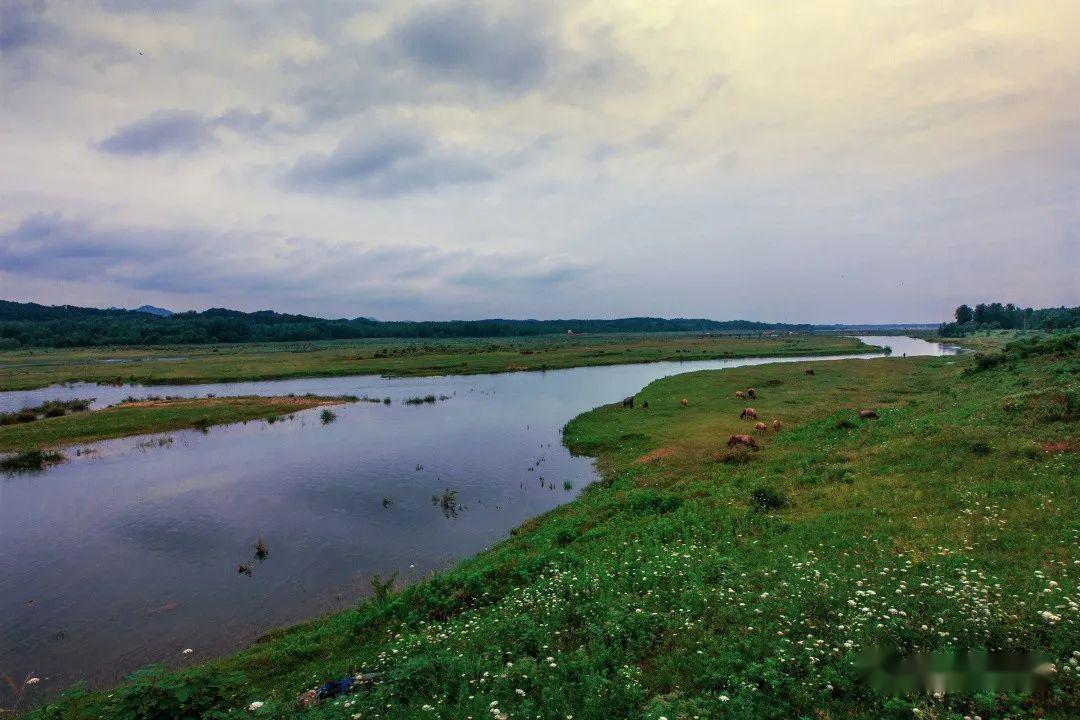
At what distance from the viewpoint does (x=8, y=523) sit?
A: 2219 cm

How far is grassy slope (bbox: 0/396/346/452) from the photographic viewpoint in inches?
1441

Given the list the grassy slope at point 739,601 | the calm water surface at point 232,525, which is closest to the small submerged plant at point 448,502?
the calm water surface at point 232,525

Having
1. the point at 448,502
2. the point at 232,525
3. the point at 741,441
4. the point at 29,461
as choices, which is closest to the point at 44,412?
the point at 29,461

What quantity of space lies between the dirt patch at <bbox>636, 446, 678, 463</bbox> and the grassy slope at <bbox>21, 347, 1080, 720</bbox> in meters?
5.49

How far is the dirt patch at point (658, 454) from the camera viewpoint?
1076 inches

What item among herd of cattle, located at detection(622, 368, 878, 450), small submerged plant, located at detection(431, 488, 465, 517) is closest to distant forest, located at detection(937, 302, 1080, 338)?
herd of cattle, located at detection(622, 368, 878, 450)

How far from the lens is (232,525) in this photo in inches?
854

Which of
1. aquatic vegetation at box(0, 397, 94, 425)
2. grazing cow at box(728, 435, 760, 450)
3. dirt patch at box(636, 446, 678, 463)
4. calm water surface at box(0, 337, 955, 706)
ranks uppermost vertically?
grazing cow at box(728, 435, 760, 450)

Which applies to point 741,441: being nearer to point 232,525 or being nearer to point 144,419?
point 232,525

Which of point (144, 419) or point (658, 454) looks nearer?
point (658, 454)

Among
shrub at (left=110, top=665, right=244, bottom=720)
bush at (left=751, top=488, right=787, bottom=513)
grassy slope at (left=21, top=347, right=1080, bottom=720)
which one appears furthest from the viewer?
bush at (left=751, top=488, right=787, bottom=513)

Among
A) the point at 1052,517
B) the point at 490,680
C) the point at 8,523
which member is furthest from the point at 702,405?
the point at 8,523

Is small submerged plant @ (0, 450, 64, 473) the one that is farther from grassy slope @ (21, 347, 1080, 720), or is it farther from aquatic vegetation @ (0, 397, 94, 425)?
grassy slope @ (21, 347, 1080, 720)

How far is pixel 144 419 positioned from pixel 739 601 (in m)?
49.3
